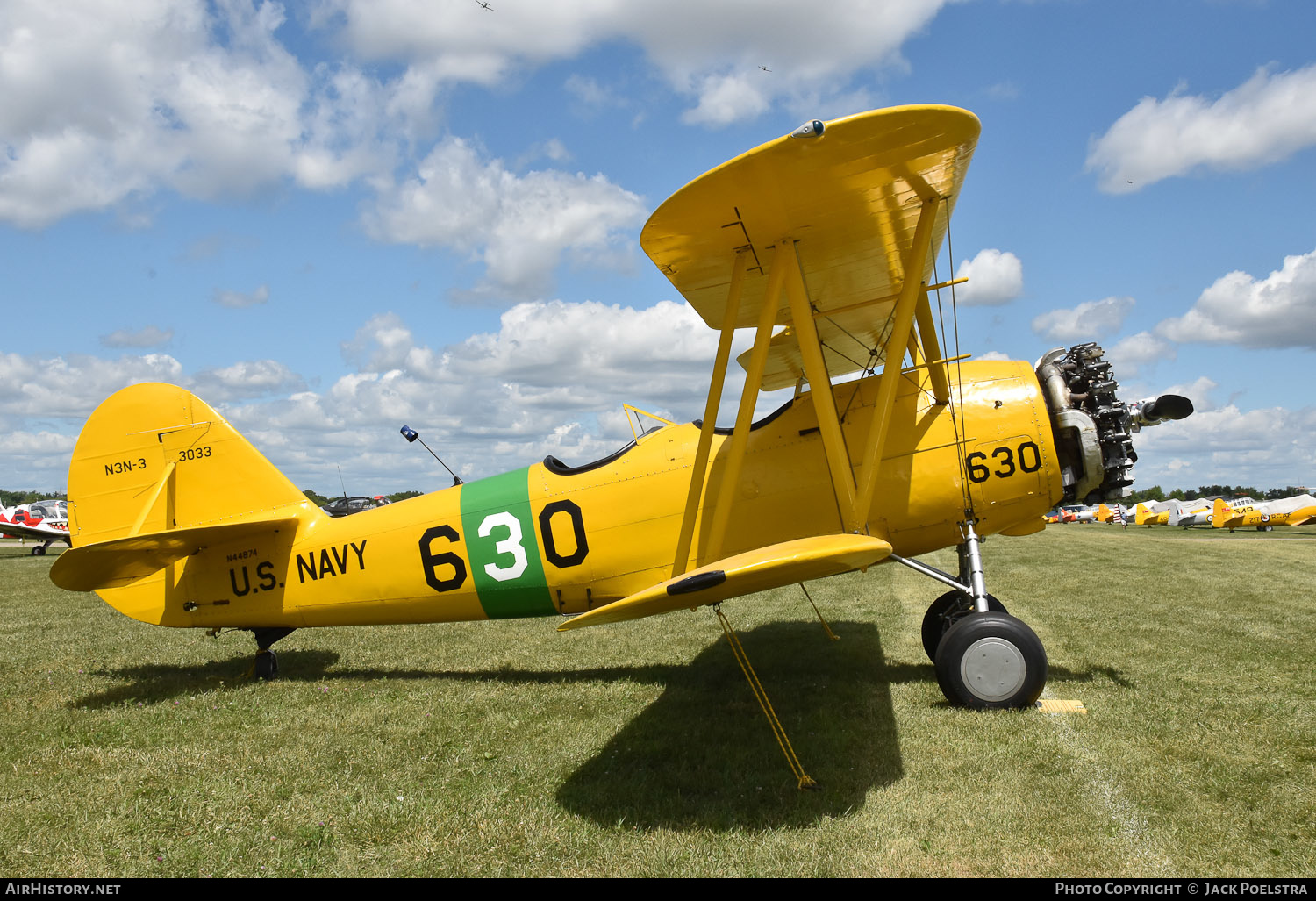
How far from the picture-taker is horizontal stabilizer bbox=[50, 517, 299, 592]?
5367mm

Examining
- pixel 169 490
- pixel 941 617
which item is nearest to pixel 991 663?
pixel 941 617

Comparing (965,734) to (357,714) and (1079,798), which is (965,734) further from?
(357,714)

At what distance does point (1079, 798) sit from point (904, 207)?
11.3ft

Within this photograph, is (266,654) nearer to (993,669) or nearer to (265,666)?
(265,666)

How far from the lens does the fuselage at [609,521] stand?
5367 mm

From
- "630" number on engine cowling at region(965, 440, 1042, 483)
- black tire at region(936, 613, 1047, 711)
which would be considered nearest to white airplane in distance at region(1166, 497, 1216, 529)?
"630" number on engine cowling at region(965, 440, 1042, 483)

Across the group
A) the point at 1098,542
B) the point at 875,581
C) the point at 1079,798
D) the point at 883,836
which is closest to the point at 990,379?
the point at 1079,798

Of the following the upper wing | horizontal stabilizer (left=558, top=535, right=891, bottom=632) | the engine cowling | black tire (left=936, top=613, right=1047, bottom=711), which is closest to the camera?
horizontal stabilizer (left=558, top=535, right=891, bottom=632)

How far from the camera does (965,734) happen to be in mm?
4441

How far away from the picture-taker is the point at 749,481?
5.43m

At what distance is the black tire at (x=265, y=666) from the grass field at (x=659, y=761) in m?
Result: 0.12

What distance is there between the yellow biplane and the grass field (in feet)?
2.27

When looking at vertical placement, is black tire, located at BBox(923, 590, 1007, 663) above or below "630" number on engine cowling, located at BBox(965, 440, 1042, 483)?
below

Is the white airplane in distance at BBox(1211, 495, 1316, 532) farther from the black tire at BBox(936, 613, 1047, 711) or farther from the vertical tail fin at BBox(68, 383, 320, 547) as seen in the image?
the vertical tail fin at BBox(68, 383, 320, 547)
